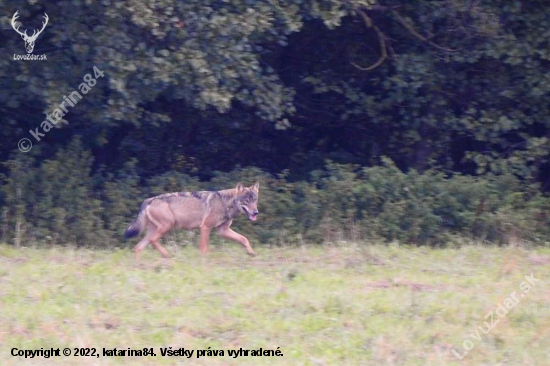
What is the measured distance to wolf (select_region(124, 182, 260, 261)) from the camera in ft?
40.3

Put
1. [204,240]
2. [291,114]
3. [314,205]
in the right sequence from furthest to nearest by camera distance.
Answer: [291,114] < [314,205] < [204,240]

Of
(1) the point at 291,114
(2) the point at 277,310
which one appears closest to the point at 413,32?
(1) the point at 291,114

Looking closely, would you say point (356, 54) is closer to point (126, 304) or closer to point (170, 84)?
point (170, 84)

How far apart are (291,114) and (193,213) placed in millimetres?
4211

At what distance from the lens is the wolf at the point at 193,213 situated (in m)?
12.3

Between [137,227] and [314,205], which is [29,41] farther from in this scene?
[314,205]

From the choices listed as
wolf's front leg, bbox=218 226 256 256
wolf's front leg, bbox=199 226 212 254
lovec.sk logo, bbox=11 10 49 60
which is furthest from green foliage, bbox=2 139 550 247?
lovec.sk logo, bbox=11 10 49 60

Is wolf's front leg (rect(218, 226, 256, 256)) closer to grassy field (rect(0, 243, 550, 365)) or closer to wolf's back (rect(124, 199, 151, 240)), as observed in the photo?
grassy field (rect(0, 243, 550, 365))

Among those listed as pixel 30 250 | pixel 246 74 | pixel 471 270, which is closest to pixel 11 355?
pixel 30 250

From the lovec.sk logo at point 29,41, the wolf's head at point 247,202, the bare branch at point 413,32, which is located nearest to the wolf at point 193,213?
the wolf's head at point 247,202

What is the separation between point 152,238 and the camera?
12281 mm

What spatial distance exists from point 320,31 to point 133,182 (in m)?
4.82

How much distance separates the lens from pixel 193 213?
12531mm

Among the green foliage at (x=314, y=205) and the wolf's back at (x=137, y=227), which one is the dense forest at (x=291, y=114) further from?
the wolf's back at (x=137, y=227)
